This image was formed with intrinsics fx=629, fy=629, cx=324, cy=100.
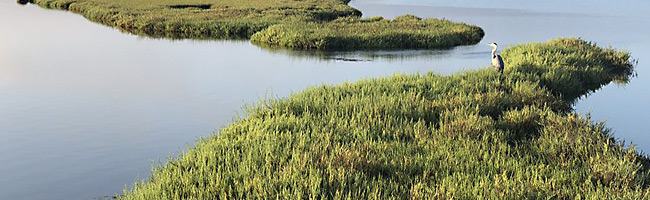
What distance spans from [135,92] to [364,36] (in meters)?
13.5

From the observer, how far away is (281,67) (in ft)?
75.7

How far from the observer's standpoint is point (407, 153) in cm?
935

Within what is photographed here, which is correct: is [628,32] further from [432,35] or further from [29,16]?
[29,16]

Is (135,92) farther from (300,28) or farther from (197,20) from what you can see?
(197,20)

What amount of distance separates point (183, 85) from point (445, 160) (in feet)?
40.5

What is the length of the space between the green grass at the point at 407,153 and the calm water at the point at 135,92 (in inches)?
68.5

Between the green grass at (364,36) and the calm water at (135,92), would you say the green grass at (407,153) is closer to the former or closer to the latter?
the calm water at (135,92)

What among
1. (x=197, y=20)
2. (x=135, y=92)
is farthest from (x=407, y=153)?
(x=197, y=20)

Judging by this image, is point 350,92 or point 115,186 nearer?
point 115,186

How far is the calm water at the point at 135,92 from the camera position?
11359mm

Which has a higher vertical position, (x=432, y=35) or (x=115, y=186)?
(x=432, y=35)

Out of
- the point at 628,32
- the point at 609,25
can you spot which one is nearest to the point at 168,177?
the point at 628,32

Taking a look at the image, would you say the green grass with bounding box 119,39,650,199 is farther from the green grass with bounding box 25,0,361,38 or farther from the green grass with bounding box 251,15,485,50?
the green grass with bounding box 25,0,361,38

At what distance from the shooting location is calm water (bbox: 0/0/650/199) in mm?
11359
